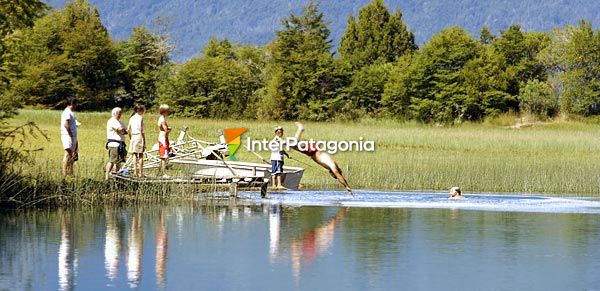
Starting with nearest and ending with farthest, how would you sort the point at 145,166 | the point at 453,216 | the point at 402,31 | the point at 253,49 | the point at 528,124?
the point at 453,216 → the point at 145,166 → the point at 528,124 → the point at 402,31 → the point at 253,49

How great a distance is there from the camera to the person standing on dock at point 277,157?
26266 millimetres

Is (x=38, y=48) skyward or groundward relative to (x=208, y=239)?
skyward

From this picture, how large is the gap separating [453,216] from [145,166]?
807 centimetres

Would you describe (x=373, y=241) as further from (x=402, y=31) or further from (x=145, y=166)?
(x=402, y=31)

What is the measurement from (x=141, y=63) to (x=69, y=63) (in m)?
8.35

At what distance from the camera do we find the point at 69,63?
242 feet

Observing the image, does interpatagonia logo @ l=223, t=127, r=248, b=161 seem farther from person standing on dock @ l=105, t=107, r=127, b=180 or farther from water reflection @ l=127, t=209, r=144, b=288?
water reflection @ l=127, t=209, r=144, b=288

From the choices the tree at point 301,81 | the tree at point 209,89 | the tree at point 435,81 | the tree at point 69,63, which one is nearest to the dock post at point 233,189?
the tree at point 435,81

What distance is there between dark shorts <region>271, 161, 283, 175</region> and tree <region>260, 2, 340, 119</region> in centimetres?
4337

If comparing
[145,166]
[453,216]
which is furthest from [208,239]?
[145,166]

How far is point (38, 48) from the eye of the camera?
243 feet

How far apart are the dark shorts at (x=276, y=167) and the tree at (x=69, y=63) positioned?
45.9m

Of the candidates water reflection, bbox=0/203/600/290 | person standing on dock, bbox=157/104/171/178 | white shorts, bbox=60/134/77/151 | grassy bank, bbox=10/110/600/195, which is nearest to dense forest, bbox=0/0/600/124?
grassy bank, bbox=10/110/600/195

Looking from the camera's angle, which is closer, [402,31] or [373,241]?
[373,241]
